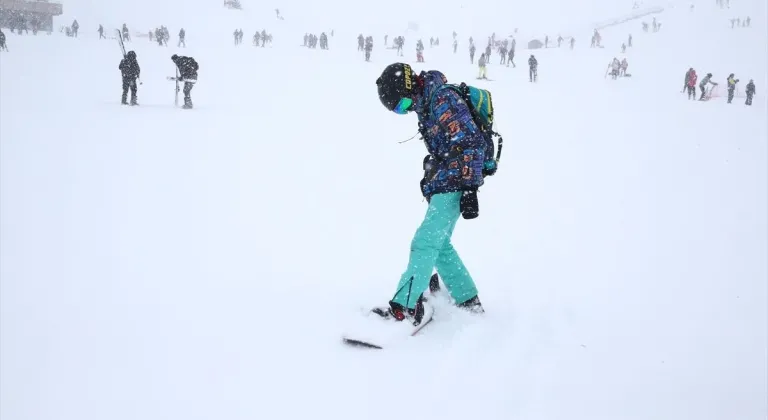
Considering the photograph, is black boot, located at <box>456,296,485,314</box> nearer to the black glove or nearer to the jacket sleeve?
the black glove

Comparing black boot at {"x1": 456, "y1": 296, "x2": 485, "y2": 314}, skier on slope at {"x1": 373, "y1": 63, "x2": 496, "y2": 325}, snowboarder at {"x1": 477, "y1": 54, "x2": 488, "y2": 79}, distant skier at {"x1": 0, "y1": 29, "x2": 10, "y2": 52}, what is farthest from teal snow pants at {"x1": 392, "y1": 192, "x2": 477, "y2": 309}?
distant skier at {"x1": 0, "y1": 29, "x2": 10, "y2": 52}

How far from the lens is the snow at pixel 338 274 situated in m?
2.34

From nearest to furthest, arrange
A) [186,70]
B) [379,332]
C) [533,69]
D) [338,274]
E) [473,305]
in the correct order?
[379,332] < [473,305] < [338,274] < [186,70] < [533,69]

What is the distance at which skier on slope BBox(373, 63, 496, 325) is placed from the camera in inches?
101

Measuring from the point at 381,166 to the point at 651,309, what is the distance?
5577 millimetres

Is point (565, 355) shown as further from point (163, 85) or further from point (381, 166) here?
point (163, 85)

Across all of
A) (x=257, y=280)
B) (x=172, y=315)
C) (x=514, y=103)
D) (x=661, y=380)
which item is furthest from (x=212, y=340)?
(x=514, y=103)

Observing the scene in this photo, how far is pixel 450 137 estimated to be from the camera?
8.47 feet

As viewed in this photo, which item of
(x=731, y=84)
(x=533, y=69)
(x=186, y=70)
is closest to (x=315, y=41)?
(x=533, y=69)

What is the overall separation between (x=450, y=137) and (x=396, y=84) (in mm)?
408

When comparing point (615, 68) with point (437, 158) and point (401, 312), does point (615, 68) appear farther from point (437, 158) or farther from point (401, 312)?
point (401, 312)

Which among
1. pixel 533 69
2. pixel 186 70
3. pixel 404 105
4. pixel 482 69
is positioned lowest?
pixel 404 105

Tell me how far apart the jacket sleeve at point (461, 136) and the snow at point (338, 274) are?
102 cm

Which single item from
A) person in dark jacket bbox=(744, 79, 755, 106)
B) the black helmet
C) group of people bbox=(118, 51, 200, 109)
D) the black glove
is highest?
person in dark jacket bbox=(744, 79, 755, 106)
